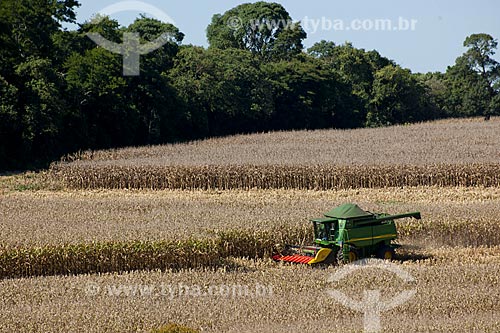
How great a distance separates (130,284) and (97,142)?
3420 centimetres

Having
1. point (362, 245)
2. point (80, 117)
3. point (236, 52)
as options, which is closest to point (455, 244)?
point (362, 245)

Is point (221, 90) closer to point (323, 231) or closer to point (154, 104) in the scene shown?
point (154, 104)

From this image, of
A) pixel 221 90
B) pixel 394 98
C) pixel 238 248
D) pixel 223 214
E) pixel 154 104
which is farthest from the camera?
pixel 394 98

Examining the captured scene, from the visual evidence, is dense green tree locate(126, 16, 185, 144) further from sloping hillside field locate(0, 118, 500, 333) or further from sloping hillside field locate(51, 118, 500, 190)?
sloping hillside field locate(0, 118, 500, 333)

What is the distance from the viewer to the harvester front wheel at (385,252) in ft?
54.8

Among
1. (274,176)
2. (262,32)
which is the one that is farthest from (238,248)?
(262,32)

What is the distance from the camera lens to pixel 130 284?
14086 millimetres

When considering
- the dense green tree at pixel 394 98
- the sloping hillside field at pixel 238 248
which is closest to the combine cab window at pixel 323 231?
the sloping hillside field at pixel 238 248

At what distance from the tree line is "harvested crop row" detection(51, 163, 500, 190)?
773 centimetres

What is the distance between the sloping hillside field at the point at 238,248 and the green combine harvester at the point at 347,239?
18.3 inches

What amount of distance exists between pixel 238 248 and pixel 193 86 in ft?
128

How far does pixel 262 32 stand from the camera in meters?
78.1

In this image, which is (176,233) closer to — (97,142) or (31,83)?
(31,83)

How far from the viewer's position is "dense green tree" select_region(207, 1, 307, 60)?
251 ft
